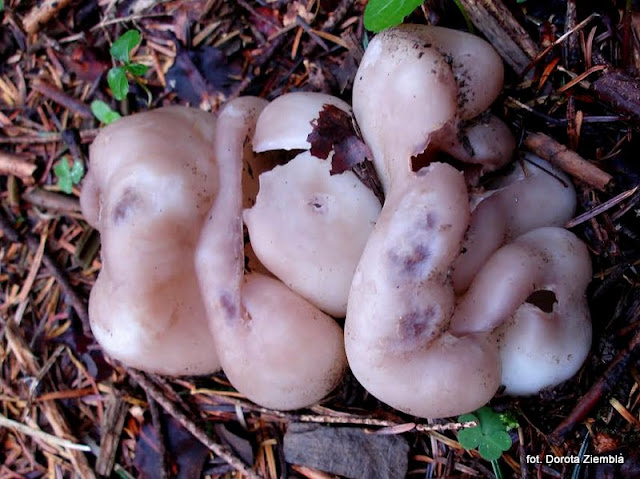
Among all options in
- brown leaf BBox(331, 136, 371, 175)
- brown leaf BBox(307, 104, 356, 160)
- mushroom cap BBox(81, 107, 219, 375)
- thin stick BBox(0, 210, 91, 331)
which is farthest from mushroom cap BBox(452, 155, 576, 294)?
thin stick BBox(0, 210, 91, 331)

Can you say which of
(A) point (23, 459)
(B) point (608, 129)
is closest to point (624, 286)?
(B) point (608, 129)

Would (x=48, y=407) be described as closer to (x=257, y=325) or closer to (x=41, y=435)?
(x=41, y=435)

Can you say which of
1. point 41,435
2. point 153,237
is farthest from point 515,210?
point 41,435

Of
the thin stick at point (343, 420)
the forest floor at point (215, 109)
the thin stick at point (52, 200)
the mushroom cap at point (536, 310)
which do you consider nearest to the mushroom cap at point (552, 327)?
the mushroom cap at point (536, 310)

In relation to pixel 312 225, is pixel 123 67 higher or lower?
higher

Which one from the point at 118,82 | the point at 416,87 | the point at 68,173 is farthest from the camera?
the point at 68,173

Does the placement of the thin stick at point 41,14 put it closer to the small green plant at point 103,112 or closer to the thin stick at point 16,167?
the small green plant at point 103,112
